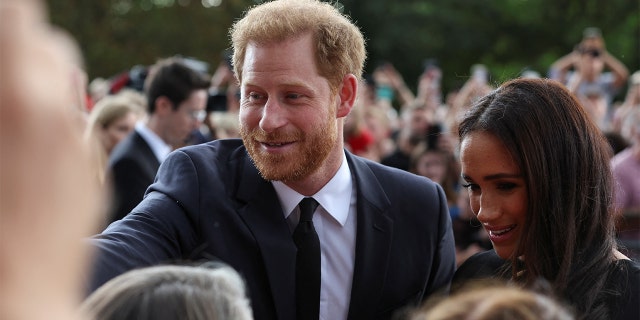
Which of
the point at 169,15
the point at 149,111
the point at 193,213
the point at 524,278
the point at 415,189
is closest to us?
the point at 524,278

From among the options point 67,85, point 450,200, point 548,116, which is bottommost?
point 450,200

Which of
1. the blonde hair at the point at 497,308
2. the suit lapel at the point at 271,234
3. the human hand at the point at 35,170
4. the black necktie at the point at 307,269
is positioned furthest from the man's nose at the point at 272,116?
the human hand at the point at 35,170

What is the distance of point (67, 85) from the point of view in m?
1.13

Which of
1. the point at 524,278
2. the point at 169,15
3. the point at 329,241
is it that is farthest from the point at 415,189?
the point at 169,15

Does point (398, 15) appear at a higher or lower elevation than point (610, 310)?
lower

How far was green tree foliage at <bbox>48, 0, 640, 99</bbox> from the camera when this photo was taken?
87.5 ft

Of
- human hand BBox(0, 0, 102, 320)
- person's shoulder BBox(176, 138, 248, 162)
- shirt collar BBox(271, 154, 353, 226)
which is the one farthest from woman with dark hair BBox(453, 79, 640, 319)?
human hand BBox(0, 0, 102, 320)

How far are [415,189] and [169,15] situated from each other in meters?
24.3

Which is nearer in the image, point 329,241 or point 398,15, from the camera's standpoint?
point 329,241

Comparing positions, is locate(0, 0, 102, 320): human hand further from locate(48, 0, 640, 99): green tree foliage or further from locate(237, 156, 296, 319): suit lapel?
locate(48, 0, 640, 99): green tree foliage

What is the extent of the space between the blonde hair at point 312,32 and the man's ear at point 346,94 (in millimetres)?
30

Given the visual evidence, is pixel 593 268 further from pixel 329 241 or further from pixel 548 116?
pixel 329 241

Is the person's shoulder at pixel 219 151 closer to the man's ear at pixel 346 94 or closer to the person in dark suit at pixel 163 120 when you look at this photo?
the man's ear at pixel 346 94

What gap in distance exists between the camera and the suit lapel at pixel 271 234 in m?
3.50
